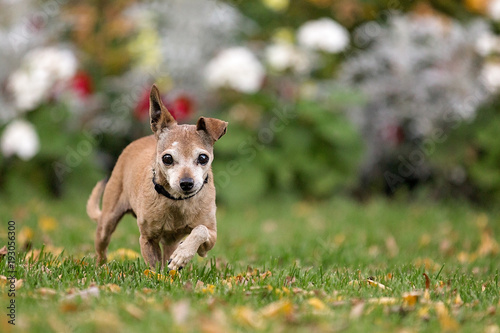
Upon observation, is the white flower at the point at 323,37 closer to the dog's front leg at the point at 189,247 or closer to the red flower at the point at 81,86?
the red flower at the point at 81,86

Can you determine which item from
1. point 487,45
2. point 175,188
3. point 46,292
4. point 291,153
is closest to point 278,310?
point 175,188

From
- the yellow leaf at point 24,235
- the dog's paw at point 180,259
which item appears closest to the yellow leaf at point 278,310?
the dog's paw at point 180,259

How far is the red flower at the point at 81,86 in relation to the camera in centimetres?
935

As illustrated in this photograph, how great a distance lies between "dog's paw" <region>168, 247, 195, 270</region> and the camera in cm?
397

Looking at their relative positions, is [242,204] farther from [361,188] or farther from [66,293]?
[66,293]

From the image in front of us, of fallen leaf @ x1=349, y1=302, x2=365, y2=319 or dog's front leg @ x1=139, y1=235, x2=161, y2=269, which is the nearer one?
fallen leaf @ x1=349, y1=302, x2=365, y2=319

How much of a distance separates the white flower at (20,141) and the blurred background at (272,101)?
0.02 metres

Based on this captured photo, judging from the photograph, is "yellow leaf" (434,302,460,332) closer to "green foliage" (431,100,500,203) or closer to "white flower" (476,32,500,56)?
"green foliage" (431,100,500,203)

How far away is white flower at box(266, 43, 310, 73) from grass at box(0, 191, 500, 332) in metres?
2.82

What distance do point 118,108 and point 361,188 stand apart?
154 inches

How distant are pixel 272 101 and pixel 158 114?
5.11m

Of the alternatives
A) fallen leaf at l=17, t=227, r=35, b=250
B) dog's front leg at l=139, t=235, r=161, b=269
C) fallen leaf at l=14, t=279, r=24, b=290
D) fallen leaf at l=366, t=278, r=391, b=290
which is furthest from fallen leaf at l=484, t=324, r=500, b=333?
fallen leaf at l=17, t=227, r=35, b=250

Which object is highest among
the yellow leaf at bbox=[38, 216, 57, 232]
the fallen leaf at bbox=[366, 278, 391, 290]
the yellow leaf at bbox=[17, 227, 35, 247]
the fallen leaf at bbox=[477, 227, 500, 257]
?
the fallen leaf at bbox=[366, 278, 391, 290]

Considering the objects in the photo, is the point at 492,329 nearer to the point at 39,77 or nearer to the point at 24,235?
the point at 24,235
